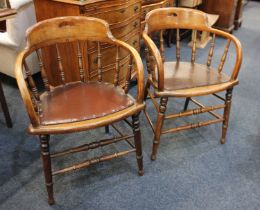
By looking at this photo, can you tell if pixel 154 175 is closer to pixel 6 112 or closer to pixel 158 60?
pixel 158 60

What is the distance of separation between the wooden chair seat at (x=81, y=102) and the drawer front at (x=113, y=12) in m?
0.51

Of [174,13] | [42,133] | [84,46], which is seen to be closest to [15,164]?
[42,133]

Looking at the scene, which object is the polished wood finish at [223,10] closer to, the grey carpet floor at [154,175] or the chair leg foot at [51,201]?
the grey carpet floor at [154,175]

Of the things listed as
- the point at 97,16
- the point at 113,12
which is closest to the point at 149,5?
the point at 113,12

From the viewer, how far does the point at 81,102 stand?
144 centimetres

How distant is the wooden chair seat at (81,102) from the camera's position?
1.32m

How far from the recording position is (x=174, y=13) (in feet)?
5.87

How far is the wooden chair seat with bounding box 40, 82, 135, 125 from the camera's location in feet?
4.34

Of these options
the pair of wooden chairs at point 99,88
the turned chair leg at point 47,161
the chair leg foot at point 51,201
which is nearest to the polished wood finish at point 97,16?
the pair of wooden chairs at point 99,88

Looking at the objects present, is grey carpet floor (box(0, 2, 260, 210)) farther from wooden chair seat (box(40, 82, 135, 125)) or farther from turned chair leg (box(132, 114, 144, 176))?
wooden chair seat (box(40, 82, 135, 125))

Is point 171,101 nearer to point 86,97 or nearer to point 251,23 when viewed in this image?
point 86,97

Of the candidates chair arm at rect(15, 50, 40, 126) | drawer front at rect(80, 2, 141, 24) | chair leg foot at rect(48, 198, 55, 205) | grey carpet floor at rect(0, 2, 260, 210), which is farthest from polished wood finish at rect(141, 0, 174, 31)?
chair leg foot at rect(48, 198, 55, 205)

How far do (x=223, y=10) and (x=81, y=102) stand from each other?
3.05 m

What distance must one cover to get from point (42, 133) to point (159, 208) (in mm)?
725
